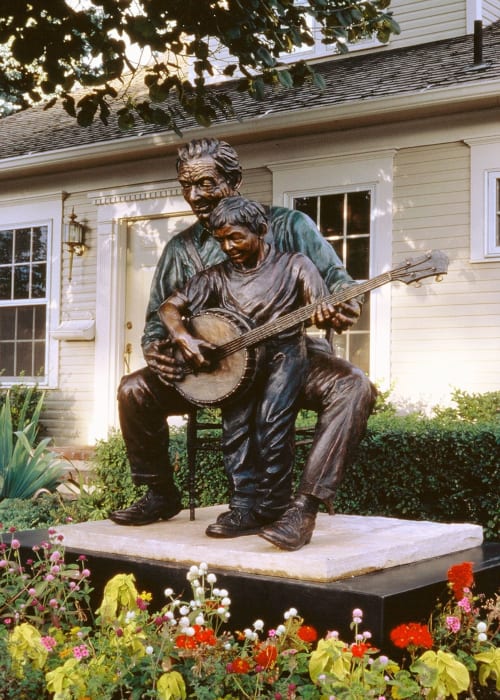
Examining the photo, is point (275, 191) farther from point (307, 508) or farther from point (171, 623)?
point (171, 623)

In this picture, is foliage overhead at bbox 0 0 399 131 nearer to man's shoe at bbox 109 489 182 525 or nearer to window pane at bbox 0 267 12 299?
man's shoe at bbox 109 489 182 525

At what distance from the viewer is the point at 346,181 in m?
9.08

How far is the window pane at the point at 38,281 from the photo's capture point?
11.3 metres

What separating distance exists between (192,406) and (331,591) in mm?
1056

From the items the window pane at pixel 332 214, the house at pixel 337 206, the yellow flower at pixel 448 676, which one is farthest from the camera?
the window pane at pixel 332 214

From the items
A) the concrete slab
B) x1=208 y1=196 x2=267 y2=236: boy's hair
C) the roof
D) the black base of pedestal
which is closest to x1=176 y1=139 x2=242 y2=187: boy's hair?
x1=208 y1=196 x2=267 y2=236: boy's hair

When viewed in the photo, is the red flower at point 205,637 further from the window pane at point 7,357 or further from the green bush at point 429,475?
the window pane at point 7,357

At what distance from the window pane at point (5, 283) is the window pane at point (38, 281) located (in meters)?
0.40

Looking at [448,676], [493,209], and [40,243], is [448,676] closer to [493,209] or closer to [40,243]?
[493,209]

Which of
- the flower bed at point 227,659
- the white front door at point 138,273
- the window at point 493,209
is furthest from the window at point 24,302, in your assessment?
the flower bed at point 227,659

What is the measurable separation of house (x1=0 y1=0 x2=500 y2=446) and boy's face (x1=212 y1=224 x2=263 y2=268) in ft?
13.9

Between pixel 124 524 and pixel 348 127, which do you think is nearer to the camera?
pixel 124 524

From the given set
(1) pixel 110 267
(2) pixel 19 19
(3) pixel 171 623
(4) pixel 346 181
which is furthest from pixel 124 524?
(1) pixel 110 267

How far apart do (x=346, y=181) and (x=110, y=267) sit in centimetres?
289
